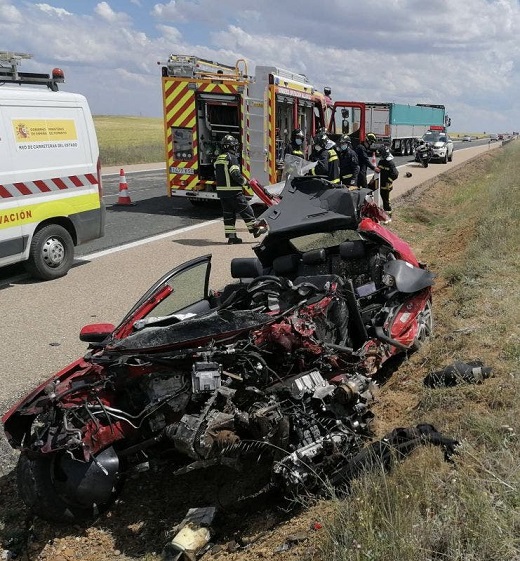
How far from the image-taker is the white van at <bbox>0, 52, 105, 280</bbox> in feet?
24.8

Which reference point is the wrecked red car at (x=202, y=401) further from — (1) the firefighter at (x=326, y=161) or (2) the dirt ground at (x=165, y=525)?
(1) the firefighter at (x=326, y=161)

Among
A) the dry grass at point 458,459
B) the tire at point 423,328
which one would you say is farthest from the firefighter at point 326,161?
the tire at point 423,328

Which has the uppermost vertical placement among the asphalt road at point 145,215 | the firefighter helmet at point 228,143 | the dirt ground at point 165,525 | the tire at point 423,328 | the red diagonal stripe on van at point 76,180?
the firefighter helmet at point 228,143

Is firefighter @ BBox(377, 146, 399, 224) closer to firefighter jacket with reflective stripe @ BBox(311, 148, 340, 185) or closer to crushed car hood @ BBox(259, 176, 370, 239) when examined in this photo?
firefighter jacket with reflective stripe @ BBox(311, 148, 340, 185)

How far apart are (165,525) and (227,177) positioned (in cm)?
772

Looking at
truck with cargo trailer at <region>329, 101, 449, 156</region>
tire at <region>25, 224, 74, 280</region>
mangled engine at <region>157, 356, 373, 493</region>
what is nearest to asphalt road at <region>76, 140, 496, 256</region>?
tire at <region>25, 224, 74, 280</region>

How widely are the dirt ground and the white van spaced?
4.55 m

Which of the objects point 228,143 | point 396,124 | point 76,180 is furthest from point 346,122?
point 396,124

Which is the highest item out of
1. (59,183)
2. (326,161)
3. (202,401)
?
(59,183)

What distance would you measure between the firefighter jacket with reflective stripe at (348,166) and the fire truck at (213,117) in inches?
59.4

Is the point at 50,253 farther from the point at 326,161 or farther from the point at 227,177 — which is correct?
the point at 326,161

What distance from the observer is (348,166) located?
43.7 ft

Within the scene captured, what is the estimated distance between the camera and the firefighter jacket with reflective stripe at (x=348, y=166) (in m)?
13.2

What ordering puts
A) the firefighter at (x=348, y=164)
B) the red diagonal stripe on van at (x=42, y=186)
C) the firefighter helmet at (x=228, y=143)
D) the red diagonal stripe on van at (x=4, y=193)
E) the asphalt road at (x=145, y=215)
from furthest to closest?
the firefighter at (x=348, y=164) → the asphalt road at (x=145, y=215) → the firefighter helmet at (x=228, y=143) → the red diagonal stripe on van at (x=42, y=186) → the red diagonal stripe on van at (x=4, y=193)
